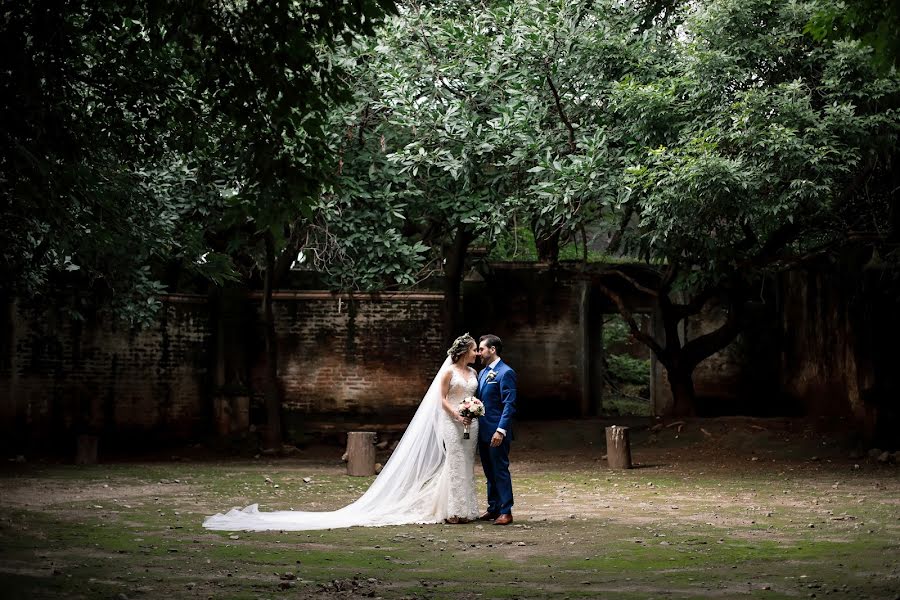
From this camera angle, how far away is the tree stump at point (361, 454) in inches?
608

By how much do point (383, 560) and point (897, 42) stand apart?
5.51 metres

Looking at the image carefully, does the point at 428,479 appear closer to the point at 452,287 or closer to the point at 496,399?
the point at 496,399

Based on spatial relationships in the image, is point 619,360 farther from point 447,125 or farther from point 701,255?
point 447,125

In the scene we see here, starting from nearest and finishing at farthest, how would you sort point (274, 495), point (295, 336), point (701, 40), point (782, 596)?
point (782, 596), point (274, 495), point (701, 40), point (295, 336)

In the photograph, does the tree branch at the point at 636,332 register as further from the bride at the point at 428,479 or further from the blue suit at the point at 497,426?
the blue suit at the point at 497,426

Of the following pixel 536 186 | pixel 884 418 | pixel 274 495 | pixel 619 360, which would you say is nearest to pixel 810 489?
pixel 884 418

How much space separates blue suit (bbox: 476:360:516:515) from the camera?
9.77 m

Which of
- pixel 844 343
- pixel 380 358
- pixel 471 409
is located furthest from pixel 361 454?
pixel 844 343

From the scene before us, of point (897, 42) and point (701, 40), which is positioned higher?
point (701, 40)

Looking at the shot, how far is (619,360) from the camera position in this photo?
96.3 ft

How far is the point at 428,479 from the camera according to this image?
10289 mm

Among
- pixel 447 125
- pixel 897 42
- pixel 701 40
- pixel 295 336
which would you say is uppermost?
pixel 701 40

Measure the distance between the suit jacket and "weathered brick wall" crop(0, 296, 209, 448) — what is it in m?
11.7

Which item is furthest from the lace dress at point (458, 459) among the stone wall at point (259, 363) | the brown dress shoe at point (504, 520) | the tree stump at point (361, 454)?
the stone wall at point (259, 363)
